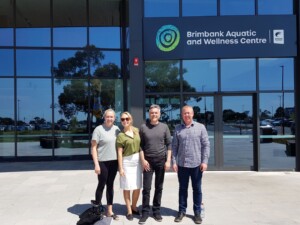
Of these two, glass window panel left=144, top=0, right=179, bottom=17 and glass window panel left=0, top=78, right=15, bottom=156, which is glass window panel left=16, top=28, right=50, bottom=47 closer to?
glass window panel left=0, top=78, right=15, bottom=156

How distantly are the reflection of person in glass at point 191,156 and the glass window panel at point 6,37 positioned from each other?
33.8 feet

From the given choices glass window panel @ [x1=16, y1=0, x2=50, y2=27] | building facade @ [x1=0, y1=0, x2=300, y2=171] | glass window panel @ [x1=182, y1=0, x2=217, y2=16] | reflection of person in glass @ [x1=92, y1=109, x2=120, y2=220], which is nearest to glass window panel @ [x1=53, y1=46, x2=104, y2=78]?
glass window panel @ [x1=16, y1=0, x2=50, y2=27]

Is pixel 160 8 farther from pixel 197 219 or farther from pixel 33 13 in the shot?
pixel 197 219

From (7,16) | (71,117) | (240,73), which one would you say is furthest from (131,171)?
(7,16)

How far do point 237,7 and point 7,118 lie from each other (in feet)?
29.7

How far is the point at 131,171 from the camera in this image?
5.55 m

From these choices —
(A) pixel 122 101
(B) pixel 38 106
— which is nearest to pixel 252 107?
(A) pixel 122 101

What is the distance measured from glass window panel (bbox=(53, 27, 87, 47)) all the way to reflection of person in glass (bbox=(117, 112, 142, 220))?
30.3 feet

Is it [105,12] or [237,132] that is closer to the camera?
[237,132]

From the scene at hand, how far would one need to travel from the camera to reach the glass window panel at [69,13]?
13953 mm

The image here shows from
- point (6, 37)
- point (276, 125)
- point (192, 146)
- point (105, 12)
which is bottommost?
point (192, 146)

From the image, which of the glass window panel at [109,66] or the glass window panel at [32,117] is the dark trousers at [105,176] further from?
the glass window panel at [109,66]

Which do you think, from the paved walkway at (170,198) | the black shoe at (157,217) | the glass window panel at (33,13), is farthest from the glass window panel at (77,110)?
the black shoe at (157,217)

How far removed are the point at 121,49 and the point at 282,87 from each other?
21.7ft
